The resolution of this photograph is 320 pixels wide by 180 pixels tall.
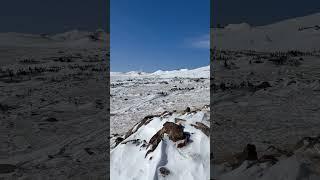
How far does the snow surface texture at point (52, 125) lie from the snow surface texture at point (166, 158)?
343mm

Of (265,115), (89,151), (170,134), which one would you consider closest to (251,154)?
(170,134)

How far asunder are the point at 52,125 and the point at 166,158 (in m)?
3.75

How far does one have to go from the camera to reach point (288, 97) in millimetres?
9055

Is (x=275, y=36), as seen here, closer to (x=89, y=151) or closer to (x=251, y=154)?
(x=89, y=151)

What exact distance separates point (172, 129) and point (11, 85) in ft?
29.7

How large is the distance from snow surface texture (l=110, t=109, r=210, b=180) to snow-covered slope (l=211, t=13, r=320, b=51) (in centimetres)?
1887

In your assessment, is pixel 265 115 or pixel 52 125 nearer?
pixel 265 115

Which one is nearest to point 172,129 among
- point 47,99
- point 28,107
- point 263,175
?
point 263,175

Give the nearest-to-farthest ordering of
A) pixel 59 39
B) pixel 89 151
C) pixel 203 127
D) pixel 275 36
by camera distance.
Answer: pixel 203 127 → pixel 89 151 → pixel 275 36 → pixel 59 39

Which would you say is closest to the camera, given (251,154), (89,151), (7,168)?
(251,154)

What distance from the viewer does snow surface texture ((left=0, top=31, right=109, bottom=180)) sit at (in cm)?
543

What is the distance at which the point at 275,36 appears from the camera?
3003cm

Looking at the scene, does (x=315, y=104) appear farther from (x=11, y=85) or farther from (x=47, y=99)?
(x=11, y=85)

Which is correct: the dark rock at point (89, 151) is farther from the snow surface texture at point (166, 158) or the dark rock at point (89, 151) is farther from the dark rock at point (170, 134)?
the dark rock at point (170, 134)
